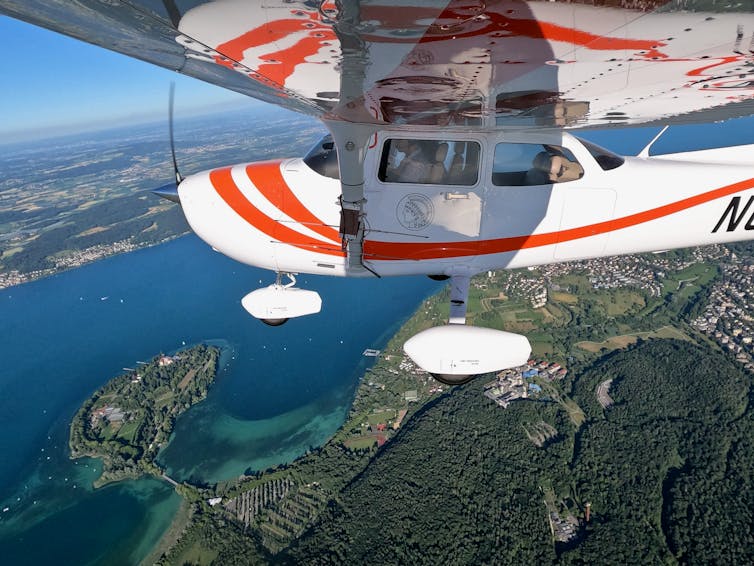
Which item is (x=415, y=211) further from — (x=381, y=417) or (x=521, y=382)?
(x=521, y=382)

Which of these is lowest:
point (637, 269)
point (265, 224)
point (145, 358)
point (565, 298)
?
point (145, 358)

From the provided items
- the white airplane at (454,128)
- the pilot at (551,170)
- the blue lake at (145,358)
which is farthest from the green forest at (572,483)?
the pilot at (551,170)

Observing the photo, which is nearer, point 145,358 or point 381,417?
point 381,417

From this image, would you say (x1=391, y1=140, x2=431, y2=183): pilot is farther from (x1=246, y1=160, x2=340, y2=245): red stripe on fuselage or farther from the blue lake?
the blue lake

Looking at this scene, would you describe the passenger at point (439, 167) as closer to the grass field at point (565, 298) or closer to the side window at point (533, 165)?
the side window at point (533, 165)

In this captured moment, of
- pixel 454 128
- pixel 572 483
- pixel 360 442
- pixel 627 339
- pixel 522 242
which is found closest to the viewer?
pixel 454 128

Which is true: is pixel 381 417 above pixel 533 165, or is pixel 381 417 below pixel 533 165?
below

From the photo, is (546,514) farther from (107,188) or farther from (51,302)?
(107,188)

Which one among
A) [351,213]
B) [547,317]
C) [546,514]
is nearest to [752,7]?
[351,213]

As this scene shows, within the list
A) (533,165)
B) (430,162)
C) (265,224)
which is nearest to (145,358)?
(265,224)
